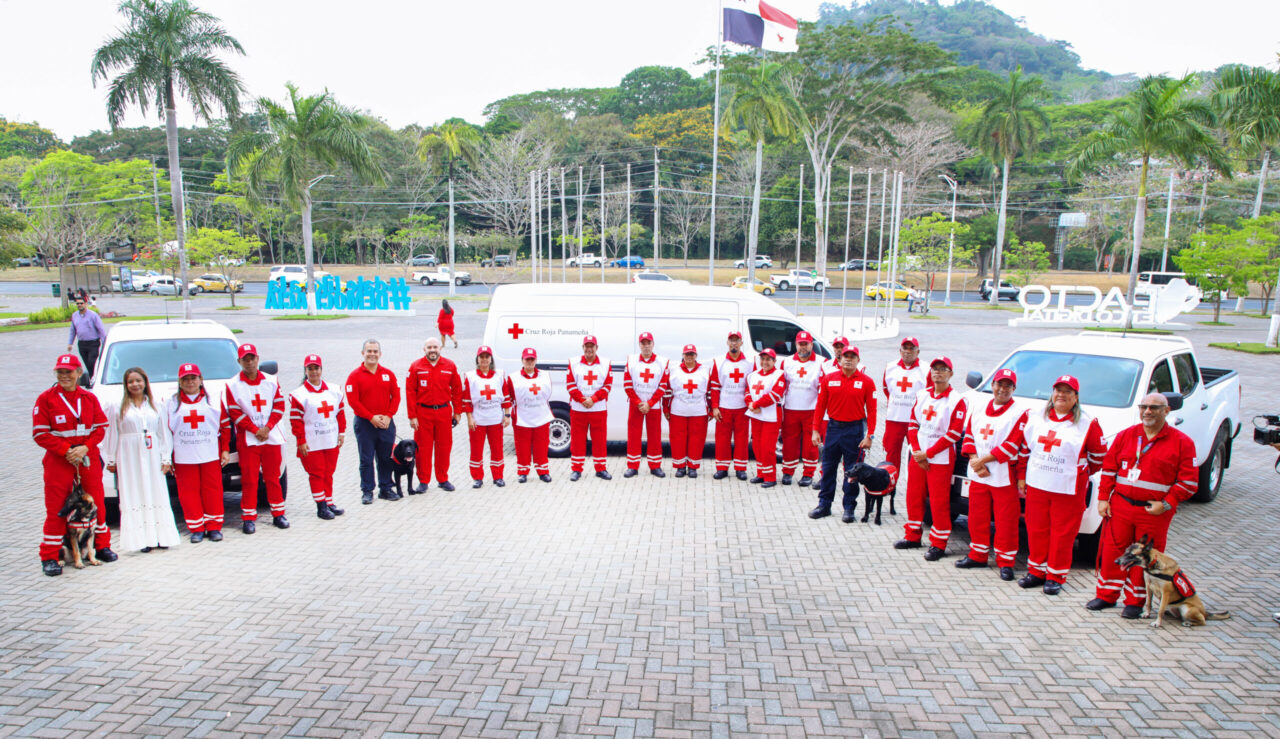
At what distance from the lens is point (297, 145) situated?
30109mm

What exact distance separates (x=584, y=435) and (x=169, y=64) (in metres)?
21.7

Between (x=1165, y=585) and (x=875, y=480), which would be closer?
(x=1165, y=585)

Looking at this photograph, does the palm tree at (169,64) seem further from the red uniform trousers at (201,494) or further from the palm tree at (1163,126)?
the palm tree at (1163,126)

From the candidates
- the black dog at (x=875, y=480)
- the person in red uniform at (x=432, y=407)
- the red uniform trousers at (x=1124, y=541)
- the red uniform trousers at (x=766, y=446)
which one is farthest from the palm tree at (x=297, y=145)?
the red uniform trousers at (x=1124, y=541)

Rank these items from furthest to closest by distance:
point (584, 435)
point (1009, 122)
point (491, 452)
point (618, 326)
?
1. point (1009, 122)
2. point (618, 326)
3. point (584, 435)
4. point (491, 452)

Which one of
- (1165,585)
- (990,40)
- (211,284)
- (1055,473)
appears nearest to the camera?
(1165,585)

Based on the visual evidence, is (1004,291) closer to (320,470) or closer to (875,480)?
(875,480)

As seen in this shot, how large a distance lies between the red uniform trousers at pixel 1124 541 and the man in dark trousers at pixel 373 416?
6365 millimetres

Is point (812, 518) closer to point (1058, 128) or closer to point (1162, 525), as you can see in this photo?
point (1162, 525)

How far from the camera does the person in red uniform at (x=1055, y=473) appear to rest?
565cm

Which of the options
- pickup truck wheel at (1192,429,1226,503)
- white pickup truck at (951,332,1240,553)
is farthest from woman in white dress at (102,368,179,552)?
pickup truck wheel at (1192,429,1226,503)

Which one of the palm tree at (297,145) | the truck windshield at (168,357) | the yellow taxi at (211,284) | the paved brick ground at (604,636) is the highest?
the palm tree at (297,145)

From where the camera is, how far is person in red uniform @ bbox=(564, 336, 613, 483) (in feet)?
28.5

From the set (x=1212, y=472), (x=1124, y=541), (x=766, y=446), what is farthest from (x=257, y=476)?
(x=1212, y=472)
